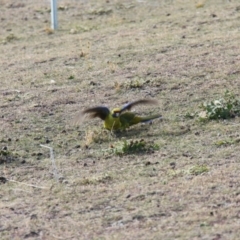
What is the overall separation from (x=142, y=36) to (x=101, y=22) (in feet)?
5.92

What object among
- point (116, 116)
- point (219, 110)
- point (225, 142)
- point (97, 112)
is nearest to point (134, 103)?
point (116, 116)

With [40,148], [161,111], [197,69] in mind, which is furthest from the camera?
[197,69]

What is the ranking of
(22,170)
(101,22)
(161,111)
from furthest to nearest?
(101,22) → (161,111) → (22,170)

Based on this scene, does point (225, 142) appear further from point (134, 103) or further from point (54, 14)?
point (54, 14)

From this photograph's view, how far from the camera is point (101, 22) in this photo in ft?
47.9

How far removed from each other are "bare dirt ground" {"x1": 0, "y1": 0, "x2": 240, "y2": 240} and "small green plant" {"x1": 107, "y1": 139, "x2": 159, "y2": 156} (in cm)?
5

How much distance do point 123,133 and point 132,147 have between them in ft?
2.36

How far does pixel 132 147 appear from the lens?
26.0 feet

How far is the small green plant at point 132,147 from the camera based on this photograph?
25.9 feet

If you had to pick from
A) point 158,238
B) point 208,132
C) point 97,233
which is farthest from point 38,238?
point 208,132

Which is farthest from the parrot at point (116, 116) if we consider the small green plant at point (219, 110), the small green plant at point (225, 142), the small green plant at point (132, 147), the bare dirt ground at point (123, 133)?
the small green plant at point (225, 142)

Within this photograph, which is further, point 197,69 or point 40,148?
point 197,69

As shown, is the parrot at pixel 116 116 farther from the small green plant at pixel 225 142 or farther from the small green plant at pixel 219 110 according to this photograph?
the small green plant at pixel 225 142

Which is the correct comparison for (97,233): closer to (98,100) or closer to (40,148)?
(40,148)
